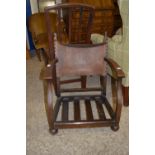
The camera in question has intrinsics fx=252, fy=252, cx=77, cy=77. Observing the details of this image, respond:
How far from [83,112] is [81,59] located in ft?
1.61

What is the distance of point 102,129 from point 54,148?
0.42 meters

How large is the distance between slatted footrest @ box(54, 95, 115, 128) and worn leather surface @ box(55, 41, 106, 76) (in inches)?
13.1

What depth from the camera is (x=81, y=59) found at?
1.95 metres

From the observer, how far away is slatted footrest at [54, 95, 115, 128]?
72.7 inches

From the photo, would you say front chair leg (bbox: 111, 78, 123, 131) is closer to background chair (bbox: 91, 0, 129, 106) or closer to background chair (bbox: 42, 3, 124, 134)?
background chair (bbox: 42, 3, 124, 134)

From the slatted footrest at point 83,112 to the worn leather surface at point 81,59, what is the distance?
13.1 inches

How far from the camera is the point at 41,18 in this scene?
12.0ft

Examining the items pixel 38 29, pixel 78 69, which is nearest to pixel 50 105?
pixel 78 69

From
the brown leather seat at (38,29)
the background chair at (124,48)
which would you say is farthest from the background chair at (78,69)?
the brown leather seat at (38,29)
